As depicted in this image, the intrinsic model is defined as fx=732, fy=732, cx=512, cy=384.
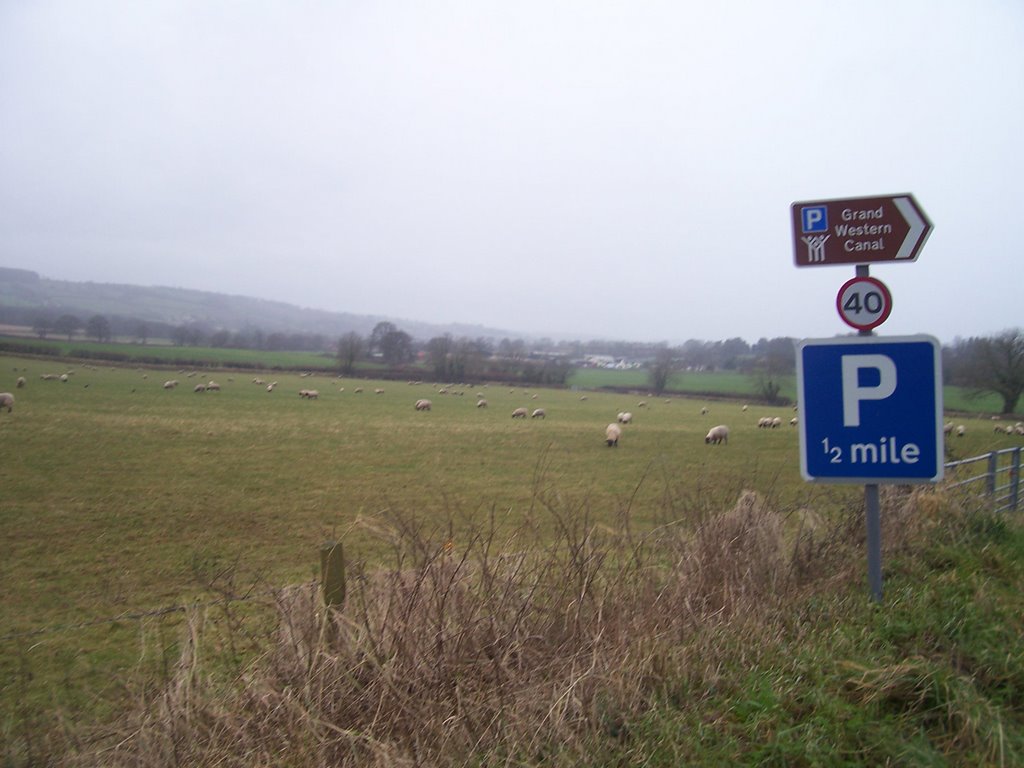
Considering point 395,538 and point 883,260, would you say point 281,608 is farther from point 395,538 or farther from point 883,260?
point 883,260

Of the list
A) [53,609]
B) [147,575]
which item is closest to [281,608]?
Result: [53,609]

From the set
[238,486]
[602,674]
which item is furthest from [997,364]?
[602,674]

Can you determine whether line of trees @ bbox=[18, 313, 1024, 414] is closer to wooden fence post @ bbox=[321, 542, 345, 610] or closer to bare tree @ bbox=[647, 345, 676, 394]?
bare tree @ bbox=[647, 345, 676, 394]

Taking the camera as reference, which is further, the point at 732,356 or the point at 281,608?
the point at 732,356

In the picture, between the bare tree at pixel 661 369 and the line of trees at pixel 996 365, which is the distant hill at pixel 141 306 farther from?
the line of trees at pixel 996 365

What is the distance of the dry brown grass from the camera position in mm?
3244

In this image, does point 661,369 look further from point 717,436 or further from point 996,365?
point 996,365

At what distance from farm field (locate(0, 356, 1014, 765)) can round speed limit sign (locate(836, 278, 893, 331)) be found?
2075mm

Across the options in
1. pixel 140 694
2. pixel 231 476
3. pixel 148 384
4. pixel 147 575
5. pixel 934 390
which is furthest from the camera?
pixel 148 384

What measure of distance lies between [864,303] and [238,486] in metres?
15.7

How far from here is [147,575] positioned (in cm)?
996

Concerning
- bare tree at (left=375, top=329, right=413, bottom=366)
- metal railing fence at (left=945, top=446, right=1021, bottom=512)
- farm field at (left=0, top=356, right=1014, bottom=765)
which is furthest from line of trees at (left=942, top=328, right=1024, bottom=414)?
bare tree at (left=375, top=329, right=413, bottom=366)

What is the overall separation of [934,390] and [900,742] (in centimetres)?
221

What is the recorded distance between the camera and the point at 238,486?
17.3m
